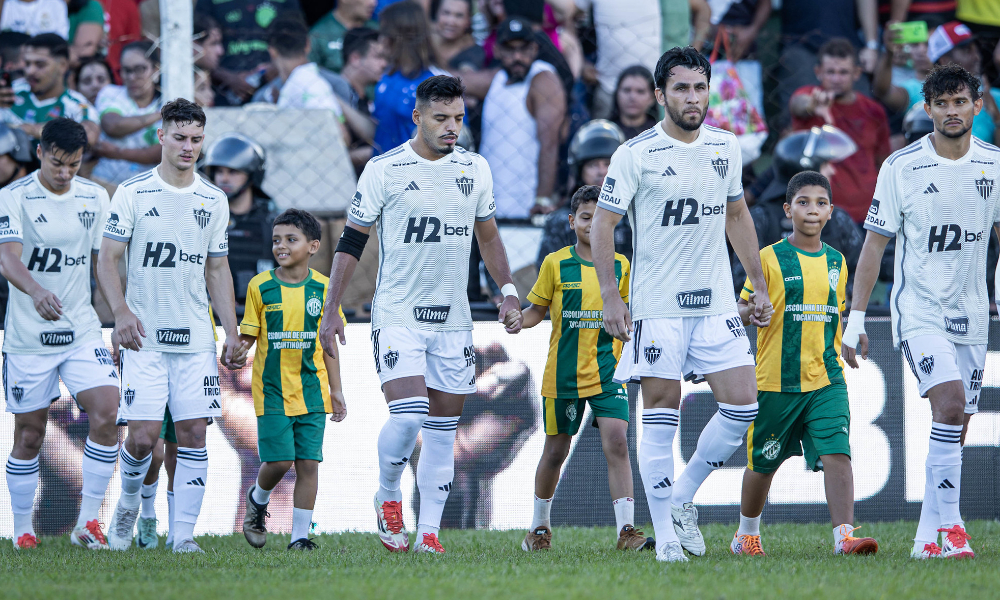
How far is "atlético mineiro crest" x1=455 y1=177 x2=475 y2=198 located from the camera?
20.3ft

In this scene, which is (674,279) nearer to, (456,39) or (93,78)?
(456,39)

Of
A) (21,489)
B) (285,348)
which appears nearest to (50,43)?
(21,489)

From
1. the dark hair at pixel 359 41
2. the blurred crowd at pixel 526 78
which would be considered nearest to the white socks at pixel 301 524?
the blurred crowd at pixel 526 78

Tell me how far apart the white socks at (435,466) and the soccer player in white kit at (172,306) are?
4.48 feet

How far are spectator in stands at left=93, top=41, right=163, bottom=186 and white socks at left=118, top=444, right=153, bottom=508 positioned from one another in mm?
3742

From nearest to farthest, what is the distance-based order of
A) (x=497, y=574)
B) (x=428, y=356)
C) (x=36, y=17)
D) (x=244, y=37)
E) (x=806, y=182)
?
(x=497, y=574)
(x=428, y=356)
(x=806, y=182)
(x=36, y=17)
(x=244, y=37)

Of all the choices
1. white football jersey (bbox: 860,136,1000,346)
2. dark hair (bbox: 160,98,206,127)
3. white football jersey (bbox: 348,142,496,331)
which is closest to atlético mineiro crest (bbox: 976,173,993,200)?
white football jersey (bbox: 860,136,1000,346)

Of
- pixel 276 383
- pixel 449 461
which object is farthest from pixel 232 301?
pixel 449 461

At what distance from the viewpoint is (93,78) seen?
10.9 metres

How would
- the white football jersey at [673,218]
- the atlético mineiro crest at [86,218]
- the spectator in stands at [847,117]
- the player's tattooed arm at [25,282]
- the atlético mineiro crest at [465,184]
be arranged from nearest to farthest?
the white football jersey at [673,218] → the atlético mineiro crest at [465,184] → the player's tattooed arm at [25,282] → the atlético mineiro crest at [86,218] → the spectator in stands at [847,117]

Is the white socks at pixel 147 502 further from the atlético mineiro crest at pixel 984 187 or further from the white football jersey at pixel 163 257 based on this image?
the atlético mineiro crest at pixel 984 187

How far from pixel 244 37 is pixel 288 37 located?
4.06 ft

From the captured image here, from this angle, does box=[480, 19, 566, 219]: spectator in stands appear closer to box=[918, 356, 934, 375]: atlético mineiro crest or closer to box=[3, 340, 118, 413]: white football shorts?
box=[3, 340, 118, 413]: white football shorts

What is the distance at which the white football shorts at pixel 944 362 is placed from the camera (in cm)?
576
